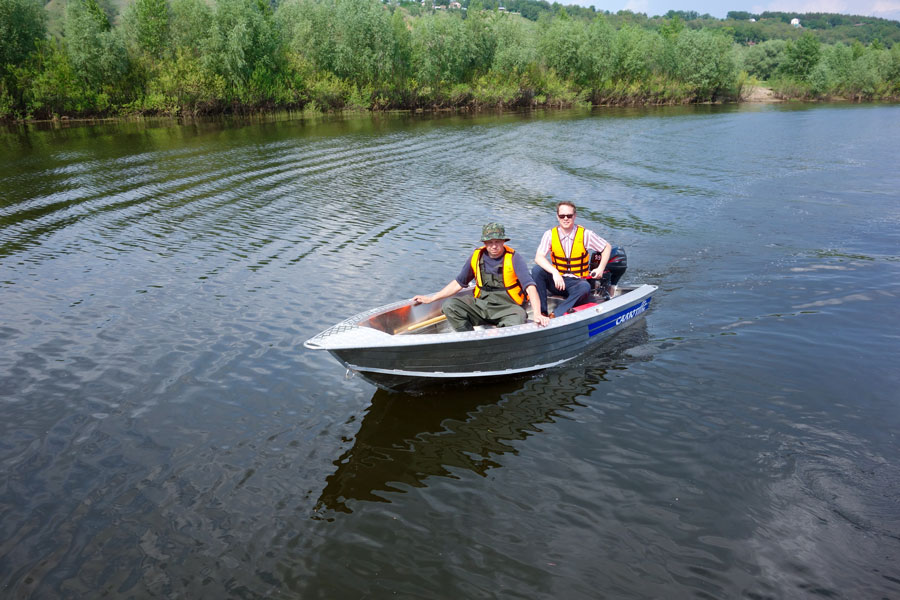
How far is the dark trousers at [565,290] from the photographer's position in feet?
28.2

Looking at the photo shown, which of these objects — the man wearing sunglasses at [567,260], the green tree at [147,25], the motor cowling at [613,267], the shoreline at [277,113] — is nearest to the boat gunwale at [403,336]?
the man wearing sunglasses at [567,260]

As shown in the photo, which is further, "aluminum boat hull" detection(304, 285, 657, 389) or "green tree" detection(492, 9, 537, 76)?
"green tree" detection(492, 9, 537, 76)

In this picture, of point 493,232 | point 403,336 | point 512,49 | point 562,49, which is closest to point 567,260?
point 493,232

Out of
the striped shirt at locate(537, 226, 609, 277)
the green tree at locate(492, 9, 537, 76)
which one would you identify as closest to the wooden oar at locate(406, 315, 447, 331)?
the striped shirt at locate(537, 226, 609, 277)

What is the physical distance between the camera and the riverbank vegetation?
156 feet

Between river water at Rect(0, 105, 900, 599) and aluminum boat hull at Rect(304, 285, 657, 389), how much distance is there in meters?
0.37

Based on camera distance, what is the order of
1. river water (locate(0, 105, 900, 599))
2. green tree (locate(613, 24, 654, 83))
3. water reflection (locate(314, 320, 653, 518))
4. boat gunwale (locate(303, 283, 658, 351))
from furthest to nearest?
green tree (locate(613, 24, 654, 83)) < boat gunwale (locate(303, 283, 658, 351)) < water reflection (locate(314, 320, 653, 518)) < river water (locate(0, 105, 900, 599))

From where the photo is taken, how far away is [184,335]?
9102 mm

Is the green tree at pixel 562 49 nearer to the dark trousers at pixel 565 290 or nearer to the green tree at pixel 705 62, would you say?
the green tree at pixel 705 62

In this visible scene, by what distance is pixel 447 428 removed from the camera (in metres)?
6.84

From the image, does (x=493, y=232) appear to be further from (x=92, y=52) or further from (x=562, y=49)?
(x=562, y=49)

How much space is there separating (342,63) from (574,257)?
52.9 meters

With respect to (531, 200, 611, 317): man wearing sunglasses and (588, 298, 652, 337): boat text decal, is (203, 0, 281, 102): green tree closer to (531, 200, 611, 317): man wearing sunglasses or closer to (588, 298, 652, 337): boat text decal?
(531, 200, 611, 317): man wearing sunglasses

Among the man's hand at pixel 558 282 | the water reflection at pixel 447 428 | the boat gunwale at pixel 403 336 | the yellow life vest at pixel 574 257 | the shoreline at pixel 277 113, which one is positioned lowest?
the water reflection at pixel 447 428
